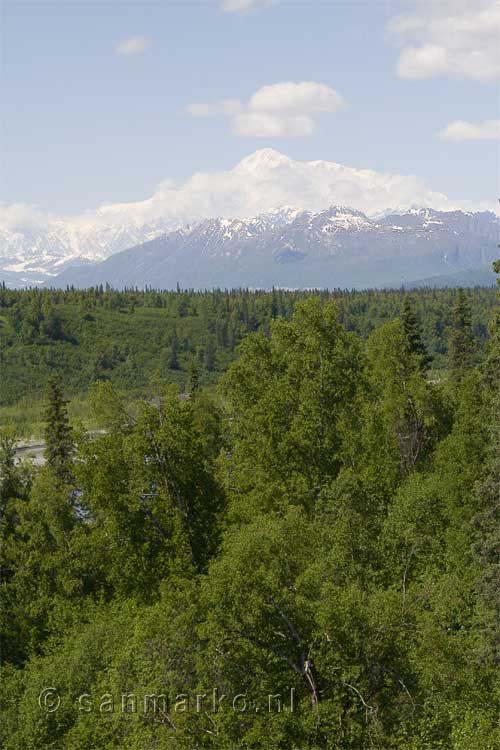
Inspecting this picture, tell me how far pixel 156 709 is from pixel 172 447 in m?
13.0

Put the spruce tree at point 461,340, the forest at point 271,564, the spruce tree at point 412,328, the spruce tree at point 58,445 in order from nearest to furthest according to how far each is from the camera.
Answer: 1. the forest at point 271,564
2. the spruce tree at point 58,445
3. the spruce tree at point 412,328
4. the spruce tree at point 461,340

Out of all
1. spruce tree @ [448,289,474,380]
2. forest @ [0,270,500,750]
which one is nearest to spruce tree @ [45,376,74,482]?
forest @ [0,270,500,750]

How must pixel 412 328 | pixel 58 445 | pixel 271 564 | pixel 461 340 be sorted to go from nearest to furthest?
pixel 271 564
pixel 58 445
pixel 412 328
pixel 461 340

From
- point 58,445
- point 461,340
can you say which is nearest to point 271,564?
point 58,445

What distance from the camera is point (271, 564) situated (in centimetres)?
2052

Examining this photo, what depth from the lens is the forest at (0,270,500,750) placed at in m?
19.8

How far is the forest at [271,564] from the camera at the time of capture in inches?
781

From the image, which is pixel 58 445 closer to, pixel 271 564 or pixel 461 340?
pixel 271 564

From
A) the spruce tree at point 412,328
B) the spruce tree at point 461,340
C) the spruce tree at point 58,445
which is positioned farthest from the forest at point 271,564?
the spruce tree at point 461,340

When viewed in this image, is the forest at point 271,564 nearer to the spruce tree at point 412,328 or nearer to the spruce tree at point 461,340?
the spruce tree at point 412,328

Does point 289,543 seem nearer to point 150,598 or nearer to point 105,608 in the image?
point 150,598

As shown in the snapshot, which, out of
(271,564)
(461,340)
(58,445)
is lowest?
(58,445)

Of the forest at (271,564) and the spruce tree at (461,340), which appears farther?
the spruce tree at (461,340)

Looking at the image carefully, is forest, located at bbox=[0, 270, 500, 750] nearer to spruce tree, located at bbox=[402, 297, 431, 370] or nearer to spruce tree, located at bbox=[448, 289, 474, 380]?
spruce tree, located at bbox=[402, 297, 431, 370]
